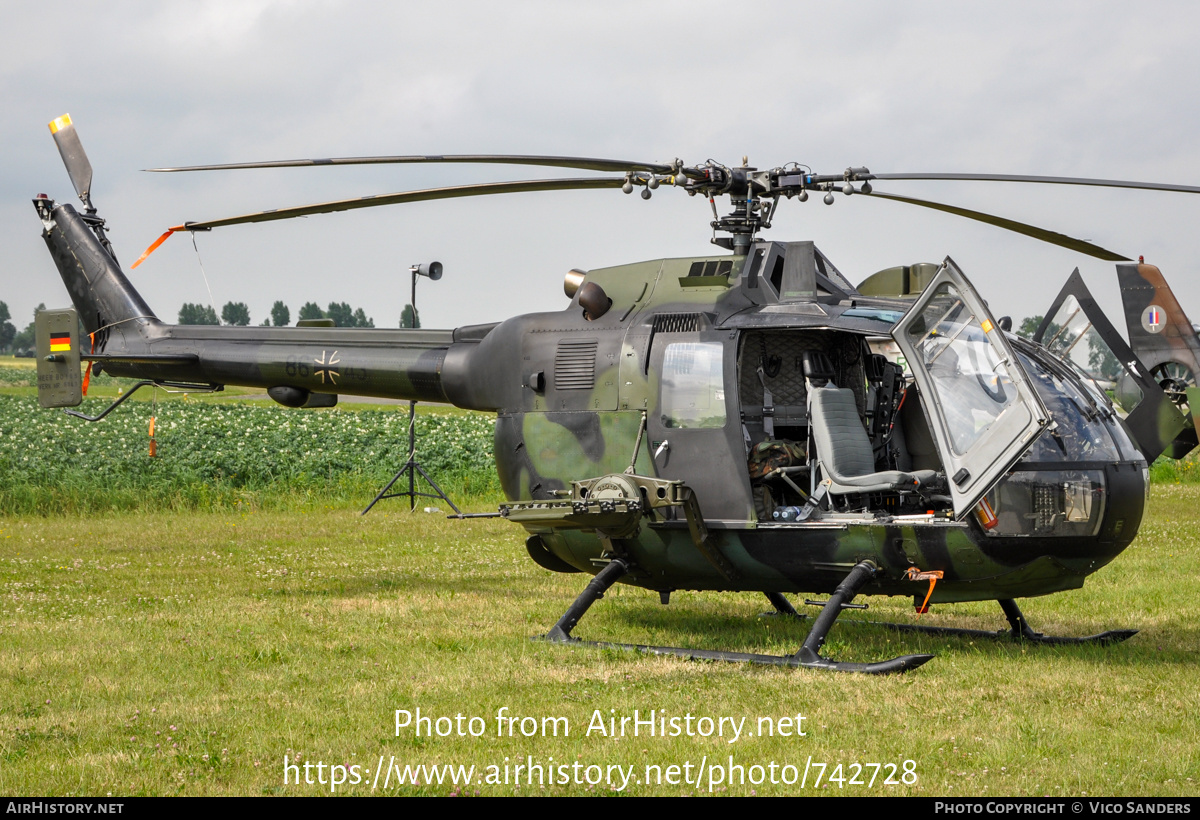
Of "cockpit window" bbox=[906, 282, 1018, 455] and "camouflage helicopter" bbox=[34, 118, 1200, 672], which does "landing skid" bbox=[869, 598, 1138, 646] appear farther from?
"cockpit window" bbox=[906, 282, 1018, 455]

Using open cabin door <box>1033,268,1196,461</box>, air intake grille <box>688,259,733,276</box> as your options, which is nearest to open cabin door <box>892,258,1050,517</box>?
open cabin door <box>1033,268,1196,461</box>

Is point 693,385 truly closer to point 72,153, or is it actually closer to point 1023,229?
point 1023,229

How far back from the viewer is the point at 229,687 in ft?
23.3

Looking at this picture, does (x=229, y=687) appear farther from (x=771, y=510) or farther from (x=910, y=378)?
(x=910, y=378)

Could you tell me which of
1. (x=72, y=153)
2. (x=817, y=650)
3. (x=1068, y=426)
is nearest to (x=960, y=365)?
(x=1068, y=426)

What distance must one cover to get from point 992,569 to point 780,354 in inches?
87.0

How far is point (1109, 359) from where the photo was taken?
8523 millimetres

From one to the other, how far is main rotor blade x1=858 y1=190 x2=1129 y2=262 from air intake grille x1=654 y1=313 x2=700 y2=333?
149 centimetres

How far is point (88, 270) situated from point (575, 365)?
21.8ft

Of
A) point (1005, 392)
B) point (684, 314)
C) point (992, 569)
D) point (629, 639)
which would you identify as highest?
point (684, 314)

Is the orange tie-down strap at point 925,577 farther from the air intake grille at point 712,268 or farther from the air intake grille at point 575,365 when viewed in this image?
the air intake grille at point 575,365

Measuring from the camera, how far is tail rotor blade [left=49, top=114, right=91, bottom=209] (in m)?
12.4
